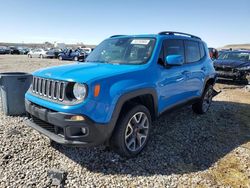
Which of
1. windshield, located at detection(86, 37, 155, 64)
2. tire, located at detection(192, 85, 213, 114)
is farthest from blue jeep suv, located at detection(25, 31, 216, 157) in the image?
tire, located at detection(192, 85, 213, 114)

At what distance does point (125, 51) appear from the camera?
436 centimetres

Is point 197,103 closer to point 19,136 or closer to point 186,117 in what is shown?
point 186,117

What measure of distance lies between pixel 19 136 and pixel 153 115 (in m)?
2.47

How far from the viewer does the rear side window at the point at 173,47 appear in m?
4.39

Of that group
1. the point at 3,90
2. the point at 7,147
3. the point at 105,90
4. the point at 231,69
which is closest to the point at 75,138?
the point at 105,90

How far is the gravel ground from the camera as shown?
3186 mm

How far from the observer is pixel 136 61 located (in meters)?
4.02

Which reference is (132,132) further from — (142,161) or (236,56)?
(236,56)

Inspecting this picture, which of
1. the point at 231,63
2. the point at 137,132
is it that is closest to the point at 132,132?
the point at 137,132

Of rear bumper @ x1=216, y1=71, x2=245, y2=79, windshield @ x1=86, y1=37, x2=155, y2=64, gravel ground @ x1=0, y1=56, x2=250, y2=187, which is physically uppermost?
windshield @ x1=86, y1=37, x2=155, y2=64

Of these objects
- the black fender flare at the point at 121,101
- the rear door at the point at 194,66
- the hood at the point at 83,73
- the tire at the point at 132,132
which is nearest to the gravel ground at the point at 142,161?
the tire at the point at 132,132

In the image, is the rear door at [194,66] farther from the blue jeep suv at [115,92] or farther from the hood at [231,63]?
the hood at [231,63]

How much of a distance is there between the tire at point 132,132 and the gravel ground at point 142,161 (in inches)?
6.8

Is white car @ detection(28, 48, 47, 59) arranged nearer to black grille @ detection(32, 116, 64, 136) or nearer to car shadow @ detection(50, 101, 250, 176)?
car shadow @ detection(50, 101, 250, 176)
